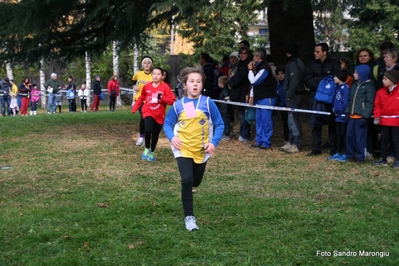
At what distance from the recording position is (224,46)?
43500mm

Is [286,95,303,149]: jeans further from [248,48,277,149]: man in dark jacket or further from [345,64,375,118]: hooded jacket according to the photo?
[345,64,375,118]: hooded jacket

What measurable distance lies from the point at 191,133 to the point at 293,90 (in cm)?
572

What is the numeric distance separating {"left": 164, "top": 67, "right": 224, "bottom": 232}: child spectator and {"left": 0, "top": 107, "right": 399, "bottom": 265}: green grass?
50 centimetres

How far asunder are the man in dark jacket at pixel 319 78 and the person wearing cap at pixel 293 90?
0.21 metres

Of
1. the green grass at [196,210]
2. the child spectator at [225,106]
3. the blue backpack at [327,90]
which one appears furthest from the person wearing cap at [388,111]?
the child spectator at [225,106]

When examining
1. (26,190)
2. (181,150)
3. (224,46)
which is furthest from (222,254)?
(224,46)

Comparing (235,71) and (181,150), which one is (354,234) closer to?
(181,150)

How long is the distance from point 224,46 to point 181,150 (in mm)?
37367

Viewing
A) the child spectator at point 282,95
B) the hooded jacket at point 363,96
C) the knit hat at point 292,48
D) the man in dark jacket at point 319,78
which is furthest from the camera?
the child spectator at point 282,95

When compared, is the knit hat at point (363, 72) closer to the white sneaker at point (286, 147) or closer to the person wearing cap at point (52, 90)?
the white sneaker at point (286, 147)

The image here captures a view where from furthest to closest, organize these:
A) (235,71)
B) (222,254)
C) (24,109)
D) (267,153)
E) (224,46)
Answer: (224,46), (24,109), (235,71), (267,153), (222,254)

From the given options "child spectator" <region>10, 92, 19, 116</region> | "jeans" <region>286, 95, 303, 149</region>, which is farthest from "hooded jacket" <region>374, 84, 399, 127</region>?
"child spectator" <region>10, 92, 19, 116</region>

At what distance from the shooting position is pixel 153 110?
37.3 feet

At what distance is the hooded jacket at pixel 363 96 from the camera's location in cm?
1050
